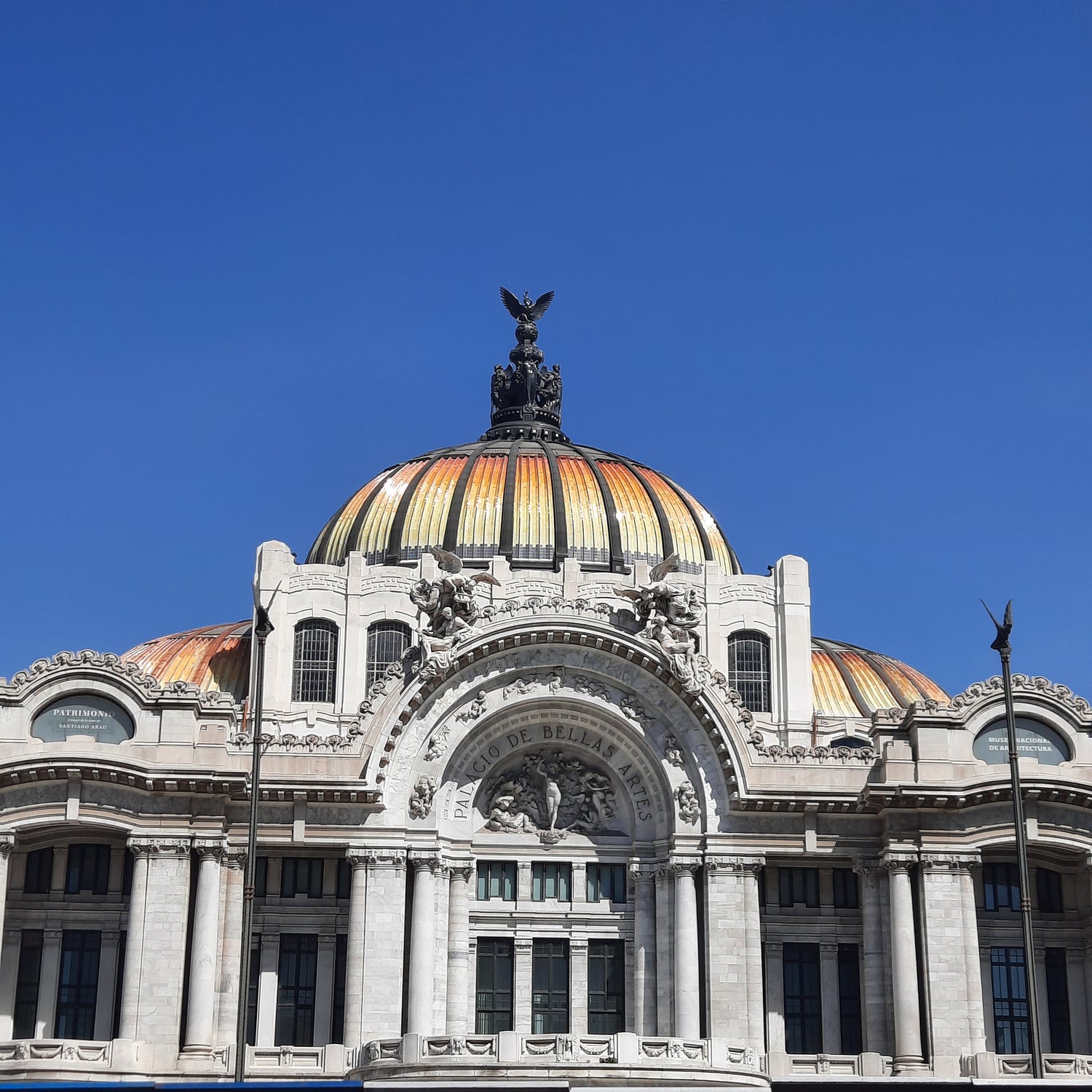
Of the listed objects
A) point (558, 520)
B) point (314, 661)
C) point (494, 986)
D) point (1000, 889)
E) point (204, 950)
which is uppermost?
point (558, 520)

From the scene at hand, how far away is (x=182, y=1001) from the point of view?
60.9 m

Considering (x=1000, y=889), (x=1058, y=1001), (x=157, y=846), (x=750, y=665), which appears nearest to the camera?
(x=157, y=846)

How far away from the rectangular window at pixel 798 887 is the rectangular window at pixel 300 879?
15363mm

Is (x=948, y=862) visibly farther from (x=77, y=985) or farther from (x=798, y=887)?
(x=77, y=985)

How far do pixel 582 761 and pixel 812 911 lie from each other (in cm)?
920

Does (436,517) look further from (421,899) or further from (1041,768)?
(1041,768)

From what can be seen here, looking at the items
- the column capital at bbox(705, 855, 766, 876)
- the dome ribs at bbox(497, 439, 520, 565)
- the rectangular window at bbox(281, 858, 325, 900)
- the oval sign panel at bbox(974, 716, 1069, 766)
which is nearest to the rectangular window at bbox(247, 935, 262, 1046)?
the rectangular window at bbox(281, 858, 325, 900)

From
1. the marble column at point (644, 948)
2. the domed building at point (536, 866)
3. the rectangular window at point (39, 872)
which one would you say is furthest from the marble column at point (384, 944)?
the rectangular window at point (39, 872)

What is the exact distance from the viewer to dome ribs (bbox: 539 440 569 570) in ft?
245

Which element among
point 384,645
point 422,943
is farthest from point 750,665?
point 422,943

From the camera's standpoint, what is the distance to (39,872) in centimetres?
6400

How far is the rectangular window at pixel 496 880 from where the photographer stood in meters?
65.7

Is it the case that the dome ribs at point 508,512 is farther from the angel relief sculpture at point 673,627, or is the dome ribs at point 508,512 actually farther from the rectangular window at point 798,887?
the rectangular window at point 798,887

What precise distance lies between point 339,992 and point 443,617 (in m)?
12.7
